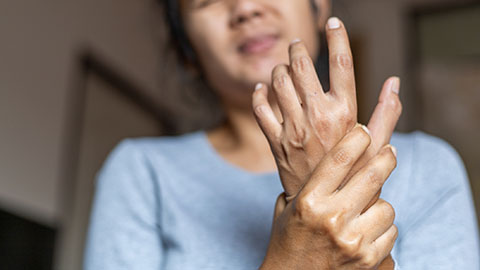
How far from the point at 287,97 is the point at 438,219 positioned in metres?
0.25

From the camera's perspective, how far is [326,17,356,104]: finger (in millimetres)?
490

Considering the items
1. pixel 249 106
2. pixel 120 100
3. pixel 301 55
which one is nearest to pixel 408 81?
pixel 120 100

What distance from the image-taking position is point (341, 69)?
0.49 meters

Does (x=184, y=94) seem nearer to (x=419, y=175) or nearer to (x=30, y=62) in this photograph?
(x=419, y=175)

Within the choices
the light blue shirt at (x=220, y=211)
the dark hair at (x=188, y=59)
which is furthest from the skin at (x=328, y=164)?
the dark hair at (x=188, y=59)

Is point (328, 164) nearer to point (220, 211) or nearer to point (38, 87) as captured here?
point (220, 211)

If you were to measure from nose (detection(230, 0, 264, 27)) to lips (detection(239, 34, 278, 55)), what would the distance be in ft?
0.10

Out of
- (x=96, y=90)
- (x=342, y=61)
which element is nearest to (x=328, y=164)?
(x=342, y=61)

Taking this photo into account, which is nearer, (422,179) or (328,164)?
(328,164)

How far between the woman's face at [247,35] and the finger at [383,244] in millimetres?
303

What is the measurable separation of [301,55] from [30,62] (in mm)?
1877

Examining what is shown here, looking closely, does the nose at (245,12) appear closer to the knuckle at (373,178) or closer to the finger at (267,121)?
the finger at (267,121)

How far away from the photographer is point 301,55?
50 centimetres

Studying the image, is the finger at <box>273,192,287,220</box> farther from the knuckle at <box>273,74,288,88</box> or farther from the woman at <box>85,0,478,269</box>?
the knuckle at <box>273,74,288,88</box>
